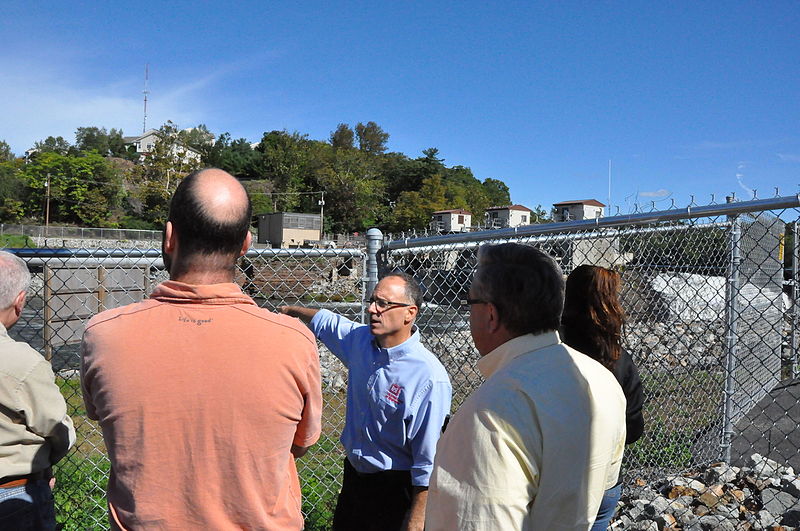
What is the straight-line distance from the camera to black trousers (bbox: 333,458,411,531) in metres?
2.76

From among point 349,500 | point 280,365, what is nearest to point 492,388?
point 280,365

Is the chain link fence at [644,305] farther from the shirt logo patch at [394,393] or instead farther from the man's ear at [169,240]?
the man's ear at [169,240]

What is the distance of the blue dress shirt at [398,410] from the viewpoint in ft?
8.92

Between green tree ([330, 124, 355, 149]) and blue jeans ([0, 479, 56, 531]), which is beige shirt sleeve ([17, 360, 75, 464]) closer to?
blue jeans ([0, 479, 56, 531])

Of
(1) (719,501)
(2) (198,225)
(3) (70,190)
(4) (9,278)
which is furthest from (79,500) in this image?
(3) (70,190)

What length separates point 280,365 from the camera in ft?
5.25

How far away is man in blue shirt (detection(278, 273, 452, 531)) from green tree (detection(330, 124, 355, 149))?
104780 millimetres

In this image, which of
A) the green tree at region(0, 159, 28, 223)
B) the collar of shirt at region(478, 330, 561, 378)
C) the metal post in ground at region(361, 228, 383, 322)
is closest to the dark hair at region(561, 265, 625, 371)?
the collar of shirt at region(478, 330, 561, 378)

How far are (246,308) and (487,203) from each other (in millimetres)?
83515

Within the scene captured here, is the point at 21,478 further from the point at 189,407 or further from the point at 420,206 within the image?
the point at 420,206

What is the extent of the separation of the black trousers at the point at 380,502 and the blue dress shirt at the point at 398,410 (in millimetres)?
58

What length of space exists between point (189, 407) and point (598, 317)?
1.98 meters

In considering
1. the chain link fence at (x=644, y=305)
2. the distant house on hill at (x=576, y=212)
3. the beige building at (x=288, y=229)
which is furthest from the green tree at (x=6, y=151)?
the chain link fence at (x=644, y=305)

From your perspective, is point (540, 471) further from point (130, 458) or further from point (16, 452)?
point (16, 452)
